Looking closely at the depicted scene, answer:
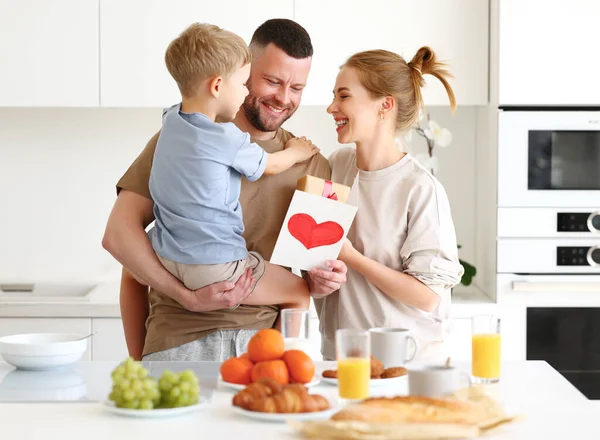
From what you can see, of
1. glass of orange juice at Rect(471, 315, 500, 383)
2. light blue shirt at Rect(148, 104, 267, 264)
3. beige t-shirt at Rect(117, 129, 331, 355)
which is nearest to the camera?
glass of orange juice at Rect(471, 315, 500, 383)

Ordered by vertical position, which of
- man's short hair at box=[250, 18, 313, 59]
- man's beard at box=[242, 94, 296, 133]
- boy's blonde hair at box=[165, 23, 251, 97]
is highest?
man's short hair at box=[250, 18, 313, 59]

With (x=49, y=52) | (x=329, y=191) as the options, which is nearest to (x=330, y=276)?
(x=329, y=191)

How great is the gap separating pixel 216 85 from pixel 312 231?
0.39 meters

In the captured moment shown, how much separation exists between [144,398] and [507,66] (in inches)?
84.9

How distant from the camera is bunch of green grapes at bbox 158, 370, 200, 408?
55.2 inches

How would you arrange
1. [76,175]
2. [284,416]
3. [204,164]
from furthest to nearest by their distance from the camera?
[76,175]
[204,164]
[284,416]

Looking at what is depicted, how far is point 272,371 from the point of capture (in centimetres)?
149

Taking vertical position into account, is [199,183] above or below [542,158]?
below

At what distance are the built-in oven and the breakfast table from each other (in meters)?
1.40

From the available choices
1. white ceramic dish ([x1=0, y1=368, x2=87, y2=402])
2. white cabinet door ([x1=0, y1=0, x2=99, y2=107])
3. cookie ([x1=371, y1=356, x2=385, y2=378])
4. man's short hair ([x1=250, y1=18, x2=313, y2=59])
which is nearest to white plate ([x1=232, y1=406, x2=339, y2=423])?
cookie ([x1=371, y1=356, x2=385, y2=378])

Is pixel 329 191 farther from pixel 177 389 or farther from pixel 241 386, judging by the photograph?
pixel 177 389

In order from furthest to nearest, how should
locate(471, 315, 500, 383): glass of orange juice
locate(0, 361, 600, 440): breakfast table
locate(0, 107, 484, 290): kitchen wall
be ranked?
locate(0, 107, 484, 290): kitchen wall
locate(471, 315, 500, 383): glass of orange juice
locate(0, 361, 600, 440): breakfast table

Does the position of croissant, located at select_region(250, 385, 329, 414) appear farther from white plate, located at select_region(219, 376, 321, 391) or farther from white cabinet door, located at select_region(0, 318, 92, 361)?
white cabinet door, located at select_region(0, 318, 92, 361)

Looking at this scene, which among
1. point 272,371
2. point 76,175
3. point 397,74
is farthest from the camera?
point 76,175
